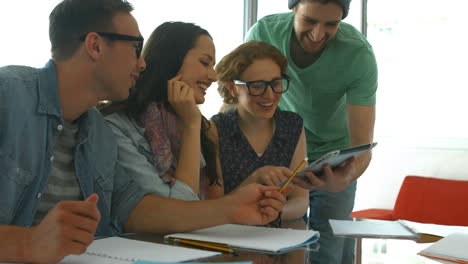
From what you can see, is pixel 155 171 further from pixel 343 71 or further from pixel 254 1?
pixel 254 1

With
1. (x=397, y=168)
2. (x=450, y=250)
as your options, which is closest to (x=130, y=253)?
(x=450, y=250)

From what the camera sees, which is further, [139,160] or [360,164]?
[360,164]

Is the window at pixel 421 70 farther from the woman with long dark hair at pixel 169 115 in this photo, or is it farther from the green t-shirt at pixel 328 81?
the woman with long dark hair at pixel 169 115

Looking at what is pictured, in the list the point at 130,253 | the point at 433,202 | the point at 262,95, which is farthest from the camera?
the point at 433,202

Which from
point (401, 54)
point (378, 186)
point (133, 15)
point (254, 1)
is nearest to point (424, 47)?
point (401, 54)

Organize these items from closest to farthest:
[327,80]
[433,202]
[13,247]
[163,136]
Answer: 1. [13,247]
2. [163,136]
3. [327,80]
4. [433,202]

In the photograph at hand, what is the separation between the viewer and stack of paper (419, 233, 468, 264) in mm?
1250

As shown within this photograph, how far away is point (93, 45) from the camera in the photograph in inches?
55.1

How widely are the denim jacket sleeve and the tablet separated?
380 millimetres

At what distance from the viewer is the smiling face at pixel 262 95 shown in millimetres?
2100

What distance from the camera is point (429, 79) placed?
4.88 m

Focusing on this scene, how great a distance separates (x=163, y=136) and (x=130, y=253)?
659 millimetres

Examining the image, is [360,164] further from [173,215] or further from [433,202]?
[433,202]

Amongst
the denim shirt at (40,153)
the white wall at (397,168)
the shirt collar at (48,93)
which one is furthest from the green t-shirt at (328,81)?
the white wall at (397,168)
